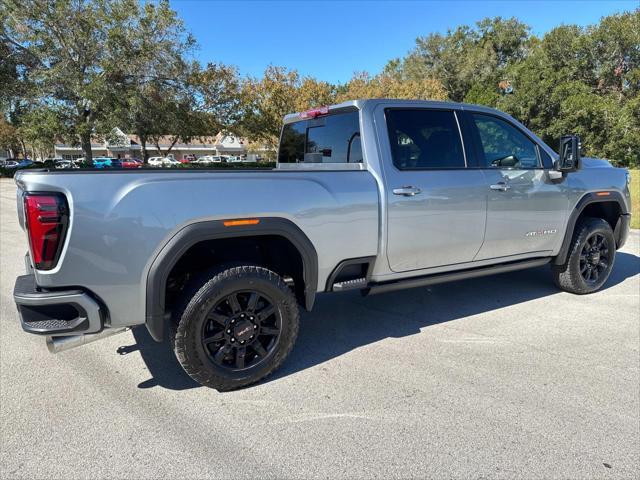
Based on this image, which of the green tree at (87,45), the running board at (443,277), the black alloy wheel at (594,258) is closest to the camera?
the running board at (443,277)

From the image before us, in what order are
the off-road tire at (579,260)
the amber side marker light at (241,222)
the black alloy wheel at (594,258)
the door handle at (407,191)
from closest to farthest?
the amber side marker light at (241,222)
the door handle at (407,191)
the off-road tire at (579,260)
the black alloy wheel at (594,258)

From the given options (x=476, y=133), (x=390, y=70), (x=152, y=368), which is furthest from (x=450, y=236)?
(x=390, y=70)

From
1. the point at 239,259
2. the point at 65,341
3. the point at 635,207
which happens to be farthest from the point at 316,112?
the point at 635,207

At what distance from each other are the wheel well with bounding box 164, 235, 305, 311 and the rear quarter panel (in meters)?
0.29

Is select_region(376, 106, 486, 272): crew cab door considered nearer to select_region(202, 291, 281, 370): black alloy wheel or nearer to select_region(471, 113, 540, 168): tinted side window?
select_region(471, 113, 540, 168): tinted side window

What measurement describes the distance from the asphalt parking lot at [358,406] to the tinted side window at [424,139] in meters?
1.54

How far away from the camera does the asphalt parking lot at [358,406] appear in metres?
2.31

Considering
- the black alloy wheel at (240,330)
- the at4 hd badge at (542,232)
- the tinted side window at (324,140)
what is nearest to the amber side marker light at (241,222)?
the black alloy wheel at (240,330)

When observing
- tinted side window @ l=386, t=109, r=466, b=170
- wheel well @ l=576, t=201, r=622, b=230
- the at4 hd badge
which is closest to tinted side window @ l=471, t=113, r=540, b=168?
tinted side window @ l=386, t=109, r=466, b=170

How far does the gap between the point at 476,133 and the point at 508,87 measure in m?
36.6

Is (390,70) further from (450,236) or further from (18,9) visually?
(450,236)

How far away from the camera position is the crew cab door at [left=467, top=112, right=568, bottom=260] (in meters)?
4.05

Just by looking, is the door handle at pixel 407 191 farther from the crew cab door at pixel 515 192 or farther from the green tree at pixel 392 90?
the green tree at pixel 392 90

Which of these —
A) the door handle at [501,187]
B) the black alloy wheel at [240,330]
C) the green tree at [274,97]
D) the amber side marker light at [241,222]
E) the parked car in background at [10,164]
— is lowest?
the black alloy wheel at [240,330]
